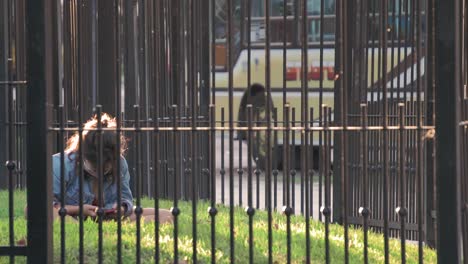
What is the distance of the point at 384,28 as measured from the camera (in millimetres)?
5570

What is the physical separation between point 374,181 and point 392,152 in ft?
1.44

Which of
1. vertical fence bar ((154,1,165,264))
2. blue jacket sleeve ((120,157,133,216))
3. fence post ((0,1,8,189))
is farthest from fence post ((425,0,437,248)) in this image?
fence post ((0,1,8,189))

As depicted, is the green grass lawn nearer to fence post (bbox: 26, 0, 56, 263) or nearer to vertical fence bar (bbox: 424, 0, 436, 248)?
fence post (bbox: 26, 0, 56, 263)

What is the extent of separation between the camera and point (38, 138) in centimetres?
518

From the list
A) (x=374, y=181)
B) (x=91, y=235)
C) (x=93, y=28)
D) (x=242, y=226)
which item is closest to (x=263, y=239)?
(x=242, y=226)

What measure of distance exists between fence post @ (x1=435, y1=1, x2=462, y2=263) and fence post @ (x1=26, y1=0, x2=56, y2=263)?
214cm

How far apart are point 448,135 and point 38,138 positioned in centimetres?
223

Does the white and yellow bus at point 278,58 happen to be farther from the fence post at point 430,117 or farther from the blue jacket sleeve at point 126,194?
the fence post at point 430,117

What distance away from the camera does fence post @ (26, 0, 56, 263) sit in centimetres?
518

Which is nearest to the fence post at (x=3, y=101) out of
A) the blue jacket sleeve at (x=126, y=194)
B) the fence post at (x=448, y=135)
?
the blue jacket sleeve at (x=126, y=194)

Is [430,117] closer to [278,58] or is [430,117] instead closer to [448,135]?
[448,135]

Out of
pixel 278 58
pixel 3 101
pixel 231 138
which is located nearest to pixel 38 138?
pixel 231 138

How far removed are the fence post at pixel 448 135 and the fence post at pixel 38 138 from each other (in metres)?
2.14

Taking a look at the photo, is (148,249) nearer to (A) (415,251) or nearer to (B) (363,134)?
(B) (363,134)
